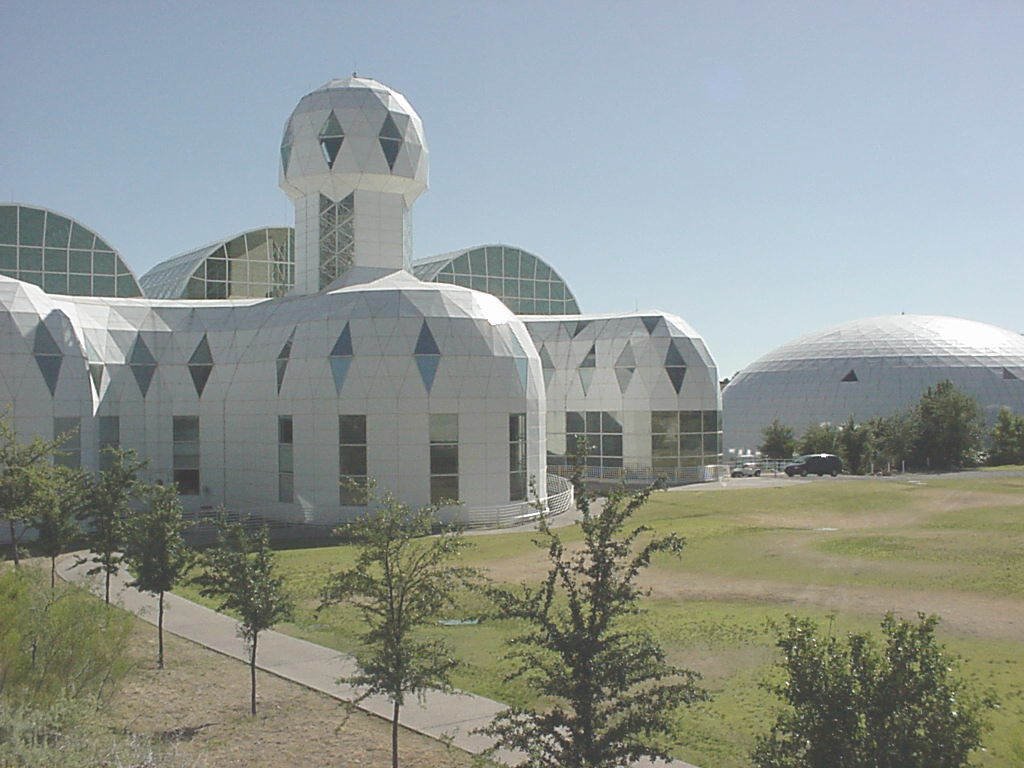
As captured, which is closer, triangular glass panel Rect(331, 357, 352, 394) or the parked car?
triangular glass panel Rect(331, 357, 352, 394)

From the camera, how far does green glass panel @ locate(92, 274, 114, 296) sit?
41938mm

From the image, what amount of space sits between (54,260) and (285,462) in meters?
16.5

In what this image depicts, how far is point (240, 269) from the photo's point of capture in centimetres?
4791

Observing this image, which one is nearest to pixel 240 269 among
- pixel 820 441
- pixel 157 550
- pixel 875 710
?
pixel 157 550

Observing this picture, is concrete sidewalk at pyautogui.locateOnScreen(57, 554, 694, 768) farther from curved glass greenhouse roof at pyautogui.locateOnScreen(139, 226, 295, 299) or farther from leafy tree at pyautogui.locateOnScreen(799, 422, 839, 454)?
leafy tree at pyautogui.locateOnScreen(799, 422, 839, 454)

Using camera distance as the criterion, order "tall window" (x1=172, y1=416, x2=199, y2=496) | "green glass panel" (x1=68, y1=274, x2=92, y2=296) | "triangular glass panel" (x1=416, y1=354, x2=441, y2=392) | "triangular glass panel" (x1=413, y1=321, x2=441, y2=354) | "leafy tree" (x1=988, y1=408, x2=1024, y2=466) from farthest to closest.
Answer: "leafy tree" (x1=988, y1=408, x2=1024, y2=466)
"green glass panel" (x1=68, y1=274, x2=92, y2=296)
"tall window" (x1=172, y1=416, x2=199, y2=496)
"triangular glass panel" (x1=413, y1=321, x2=441, y2=354)
"triangular glass panel" (x1=416, y1=354, x2=441, y2=392)

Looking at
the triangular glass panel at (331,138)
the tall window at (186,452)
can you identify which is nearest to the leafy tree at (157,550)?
the tall window at (186,452)

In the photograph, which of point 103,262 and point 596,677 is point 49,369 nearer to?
point 103,262

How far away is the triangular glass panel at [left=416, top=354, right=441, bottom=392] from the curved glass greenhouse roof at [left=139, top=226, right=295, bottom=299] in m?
18.2

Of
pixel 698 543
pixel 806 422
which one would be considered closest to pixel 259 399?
pixel 698 543

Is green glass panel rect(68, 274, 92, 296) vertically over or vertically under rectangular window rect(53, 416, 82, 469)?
over

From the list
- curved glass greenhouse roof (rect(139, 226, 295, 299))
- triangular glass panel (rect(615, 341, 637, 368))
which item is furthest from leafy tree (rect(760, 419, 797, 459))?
curved glass greenhouse roof (rect(139, 226, 295, 299))

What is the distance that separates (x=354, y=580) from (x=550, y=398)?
4081 centimetres

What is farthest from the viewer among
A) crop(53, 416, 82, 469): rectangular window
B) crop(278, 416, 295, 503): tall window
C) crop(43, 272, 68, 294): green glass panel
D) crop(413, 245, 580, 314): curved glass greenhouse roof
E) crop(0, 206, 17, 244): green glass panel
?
crop(413, 245, 580, 314): curved glass greenhouse roof
